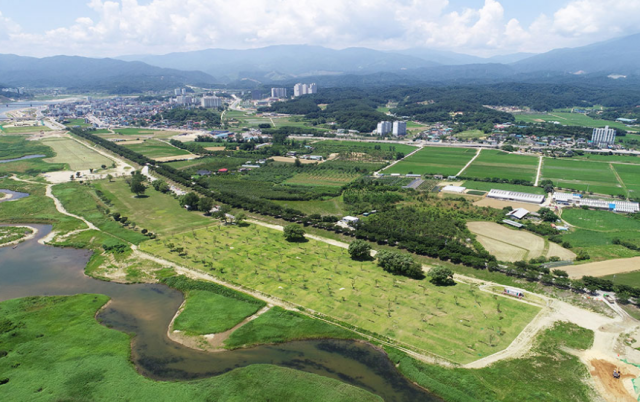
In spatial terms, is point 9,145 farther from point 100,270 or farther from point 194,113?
point 100,270

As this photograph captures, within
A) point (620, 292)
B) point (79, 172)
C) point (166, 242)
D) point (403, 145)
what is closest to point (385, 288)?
point (620, 292)

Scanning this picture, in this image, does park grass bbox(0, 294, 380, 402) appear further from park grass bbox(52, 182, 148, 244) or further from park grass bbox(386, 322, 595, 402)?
park grass bbox(52, 182, 148, 244)

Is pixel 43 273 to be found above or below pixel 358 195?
below

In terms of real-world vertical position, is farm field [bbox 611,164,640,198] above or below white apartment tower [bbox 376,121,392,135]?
below

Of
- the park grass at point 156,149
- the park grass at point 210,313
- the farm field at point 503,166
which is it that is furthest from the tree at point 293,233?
the park grass at point 156,149

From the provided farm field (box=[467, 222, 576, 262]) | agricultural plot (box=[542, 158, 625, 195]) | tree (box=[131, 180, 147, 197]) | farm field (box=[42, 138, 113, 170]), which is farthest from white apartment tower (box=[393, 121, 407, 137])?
tree (box=[131, 180, 147, 197])

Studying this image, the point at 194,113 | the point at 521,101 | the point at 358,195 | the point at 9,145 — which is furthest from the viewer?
the point at 521,101
